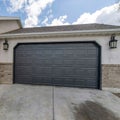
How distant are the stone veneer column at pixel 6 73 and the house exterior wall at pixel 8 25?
92.2 inches

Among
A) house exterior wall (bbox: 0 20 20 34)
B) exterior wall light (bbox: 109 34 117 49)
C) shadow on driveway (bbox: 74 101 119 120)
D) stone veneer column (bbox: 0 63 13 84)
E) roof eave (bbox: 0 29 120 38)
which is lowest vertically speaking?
shadow on driveway (bbox: 74 101 119 120)

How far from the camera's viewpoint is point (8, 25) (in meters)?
9.95

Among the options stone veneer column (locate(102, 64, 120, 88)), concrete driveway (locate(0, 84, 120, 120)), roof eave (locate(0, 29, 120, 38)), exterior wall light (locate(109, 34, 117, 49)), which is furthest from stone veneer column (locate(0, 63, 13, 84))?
exterior wall light (locate(109, 34, 117, 49))

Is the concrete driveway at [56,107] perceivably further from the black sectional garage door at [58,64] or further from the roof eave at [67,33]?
the roof eave at [67,33]

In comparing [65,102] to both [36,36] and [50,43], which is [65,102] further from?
[36,36]

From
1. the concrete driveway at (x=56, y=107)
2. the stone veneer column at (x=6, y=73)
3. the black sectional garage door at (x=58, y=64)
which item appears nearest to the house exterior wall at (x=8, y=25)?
the black sectional garage door at (x=58, y=64)

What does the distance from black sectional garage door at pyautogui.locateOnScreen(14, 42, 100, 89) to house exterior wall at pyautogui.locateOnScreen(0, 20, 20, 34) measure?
1.89 meters

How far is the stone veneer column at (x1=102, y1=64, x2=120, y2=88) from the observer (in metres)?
7.37

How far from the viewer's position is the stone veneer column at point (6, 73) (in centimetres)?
848

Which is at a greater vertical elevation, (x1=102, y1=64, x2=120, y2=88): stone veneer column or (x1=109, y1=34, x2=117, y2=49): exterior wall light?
(x1=109, y1=34, x2=117, y2=49): exterior wall light

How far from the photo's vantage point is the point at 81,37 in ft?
25.4

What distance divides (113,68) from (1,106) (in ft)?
18.4

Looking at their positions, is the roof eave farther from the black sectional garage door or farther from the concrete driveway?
the concrete driveway

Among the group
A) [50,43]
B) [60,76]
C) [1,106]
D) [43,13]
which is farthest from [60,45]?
[43,13]
